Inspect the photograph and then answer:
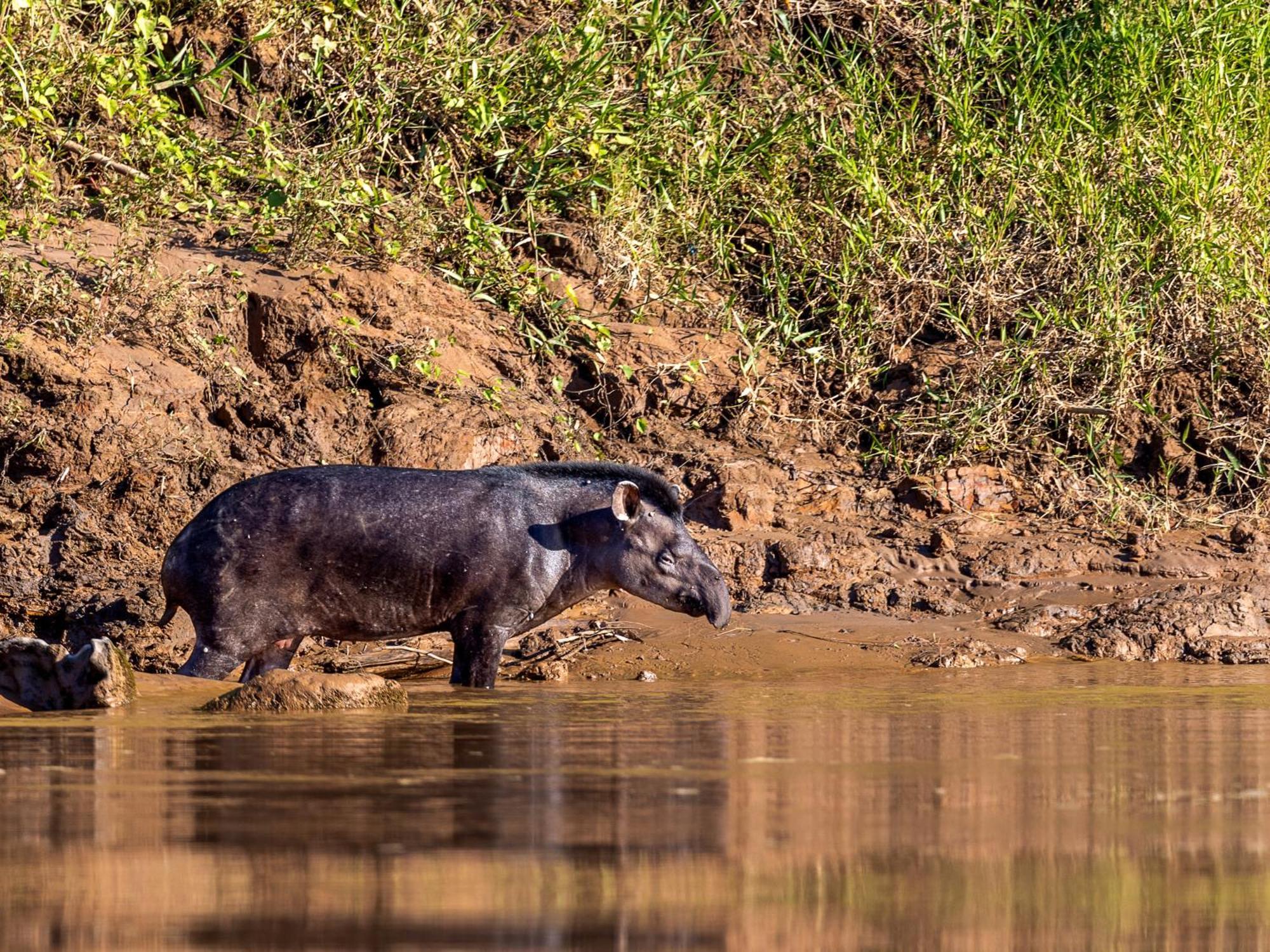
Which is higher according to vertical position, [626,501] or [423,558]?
[626,501]

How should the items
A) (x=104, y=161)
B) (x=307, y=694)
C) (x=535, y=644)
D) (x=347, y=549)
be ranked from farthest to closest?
(x=104, y=161)
(x=535, y=644)
(x=347, y=549)
(x=307, y=694)

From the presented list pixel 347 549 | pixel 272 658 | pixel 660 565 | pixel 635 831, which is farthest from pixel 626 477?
pixel 635 831

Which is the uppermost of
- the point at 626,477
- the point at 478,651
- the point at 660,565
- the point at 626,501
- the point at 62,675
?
the point at 626,477

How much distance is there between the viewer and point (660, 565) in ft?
32.3

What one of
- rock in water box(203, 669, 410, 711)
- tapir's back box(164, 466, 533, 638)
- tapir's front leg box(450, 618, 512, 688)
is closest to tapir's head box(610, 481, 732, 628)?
tapir's back box(164, 466, 533, 638)

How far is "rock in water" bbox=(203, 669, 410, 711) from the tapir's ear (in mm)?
2346

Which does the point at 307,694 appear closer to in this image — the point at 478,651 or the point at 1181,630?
the point at 478,651

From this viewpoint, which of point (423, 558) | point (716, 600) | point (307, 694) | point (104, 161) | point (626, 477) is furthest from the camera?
point (104, 161)

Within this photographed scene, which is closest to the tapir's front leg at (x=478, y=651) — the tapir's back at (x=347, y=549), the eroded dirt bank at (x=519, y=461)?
the tapir's back at (x=347, y=549)

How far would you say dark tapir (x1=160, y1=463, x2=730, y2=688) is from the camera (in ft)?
29.6

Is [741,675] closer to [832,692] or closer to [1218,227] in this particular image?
[832,692]

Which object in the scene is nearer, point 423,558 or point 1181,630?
point 423,558

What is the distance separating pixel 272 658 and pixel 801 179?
19.2 ft

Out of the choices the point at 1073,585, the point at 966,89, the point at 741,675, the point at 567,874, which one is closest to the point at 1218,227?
the point at 966,89
